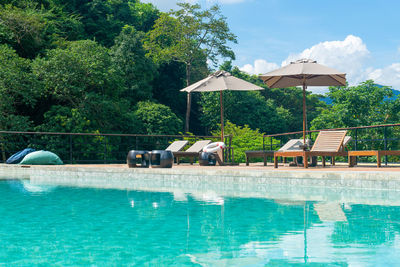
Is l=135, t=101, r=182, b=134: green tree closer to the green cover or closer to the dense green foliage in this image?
the dense green foliage

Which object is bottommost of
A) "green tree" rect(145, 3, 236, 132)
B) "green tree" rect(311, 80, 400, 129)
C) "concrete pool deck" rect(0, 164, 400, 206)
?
"concrete pool deck" rect(0, 164, 400, 206)

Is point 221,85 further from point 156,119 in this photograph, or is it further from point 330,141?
point 156,119

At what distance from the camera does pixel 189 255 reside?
2.86m

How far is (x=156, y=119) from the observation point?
2355 centimetres

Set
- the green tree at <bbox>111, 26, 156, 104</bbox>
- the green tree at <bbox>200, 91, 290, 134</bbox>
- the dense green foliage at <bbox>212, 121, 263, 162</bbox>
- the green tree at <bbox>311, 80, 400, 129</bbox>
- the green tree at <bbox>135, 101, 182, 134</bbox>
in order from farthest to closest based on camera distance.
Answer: the green tree at <bbox>200, 91, 290, 134</bbox> < the green tree at <bbox>311, 80, 400, 129</bbox> < the green tree at <bbox>111, 26, 156, 104</bbox> < the green tree at <bbox>135, 101, 182, 134</bbox> < the dense green foliage at <bbox>212, 121, 263, 162</bbox>

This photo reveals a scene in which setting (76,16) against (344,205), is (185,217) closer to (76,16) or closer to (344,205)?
(344,205)

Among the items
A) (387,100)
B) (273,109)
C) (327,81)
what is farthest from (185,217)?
(273,109)

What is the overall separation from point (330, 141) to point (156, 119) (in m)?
15.8

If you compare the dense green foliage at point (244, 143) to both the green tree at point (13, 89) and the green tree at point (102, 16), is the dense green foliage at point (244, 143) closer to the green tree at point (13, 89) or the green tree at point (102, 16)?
the green tree at point (13, 89)

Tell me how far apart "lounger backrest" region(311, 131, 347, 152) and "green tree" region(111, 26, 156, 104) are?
18.3 m

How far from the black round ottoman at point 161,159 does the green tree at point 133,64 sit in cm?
1691

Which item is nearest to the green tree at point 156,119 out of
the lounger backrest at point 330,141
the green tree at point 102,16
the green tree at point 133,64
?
the green tree at point 133,64

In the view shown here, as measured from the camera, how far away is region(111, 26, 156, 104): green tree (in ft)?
84.7

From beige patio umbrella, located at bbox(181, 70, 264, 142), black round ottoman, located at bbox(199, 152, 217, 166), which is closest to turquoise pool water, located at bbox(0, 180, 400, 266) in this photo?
black round ottoman, located at bbox(199, 152, 217, 166)
